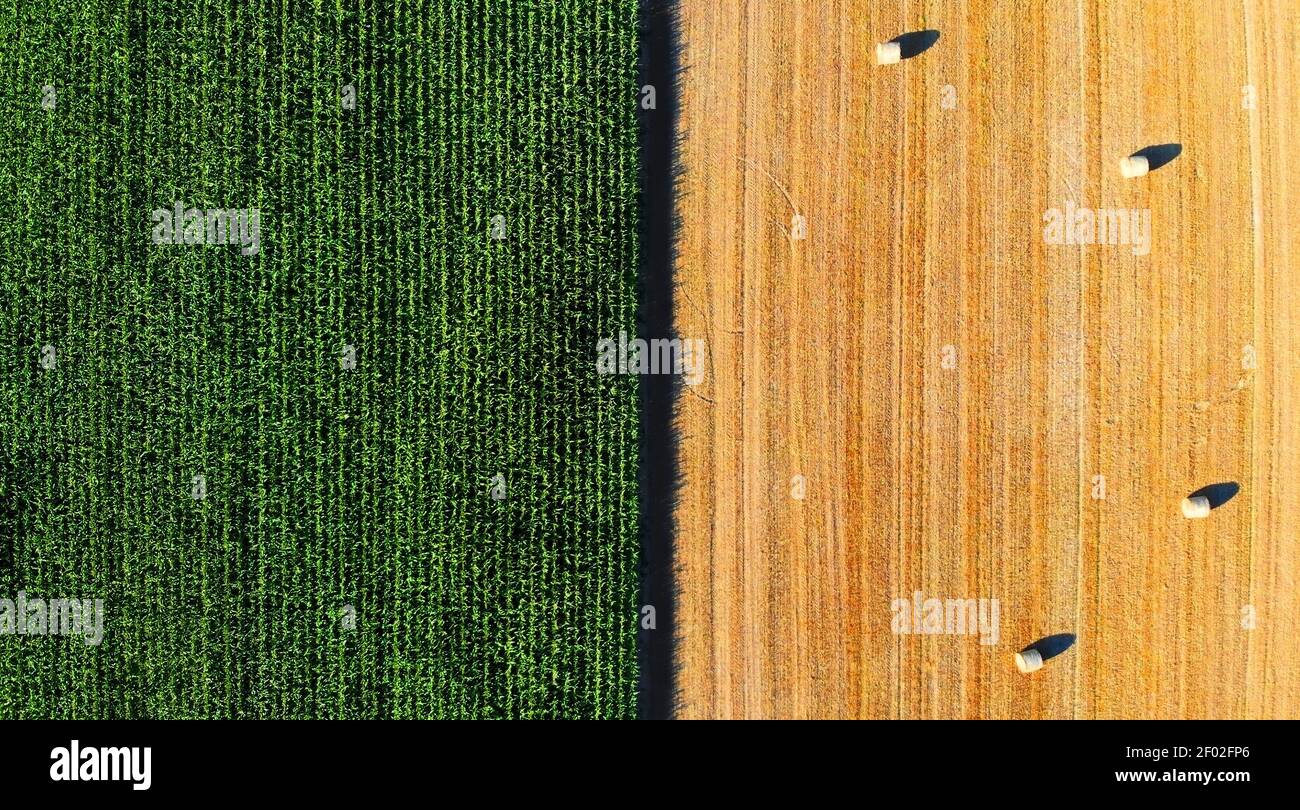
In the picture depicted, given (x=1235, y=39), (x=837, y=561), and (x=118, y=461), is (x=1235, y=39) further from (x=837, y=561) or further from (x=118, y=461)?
(x=118, y=461)

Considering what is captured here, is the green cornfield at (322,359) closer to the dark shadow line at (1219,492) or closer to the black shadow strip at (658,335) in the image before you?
the black shadow strip at (658,335)

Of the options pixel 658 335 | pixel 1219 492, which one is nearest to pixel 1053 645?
pixel 1219 492

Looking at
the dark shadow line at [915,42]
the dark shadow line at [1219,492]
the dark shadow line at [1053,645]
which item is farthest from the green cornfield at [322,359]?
the dark shadow line at [1219,492]

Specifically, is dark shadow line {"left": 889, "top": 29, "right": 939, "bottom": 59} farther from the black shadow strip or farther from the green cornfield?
the green cornfield

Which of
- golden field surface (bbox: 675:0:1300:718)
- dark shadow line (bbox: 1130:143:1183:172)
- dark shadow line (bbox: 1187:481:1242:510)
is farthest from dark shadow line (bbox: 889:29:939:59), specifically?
dark shadow line (bbox: 1187:481:1242:510)
